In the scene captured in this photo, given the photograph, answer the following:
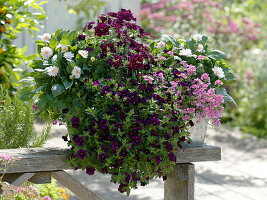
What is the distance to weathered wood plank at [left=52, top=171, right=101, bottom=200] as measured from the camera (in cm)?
283

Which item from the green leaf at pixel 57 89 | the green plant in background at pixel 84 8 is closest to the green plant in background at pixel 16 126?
the green leaf at pixel 57 89

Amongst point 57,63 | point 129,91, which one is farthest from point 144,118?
point 57,63

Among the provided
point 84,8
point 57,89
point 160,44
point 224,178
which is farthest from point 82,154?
point 84,8

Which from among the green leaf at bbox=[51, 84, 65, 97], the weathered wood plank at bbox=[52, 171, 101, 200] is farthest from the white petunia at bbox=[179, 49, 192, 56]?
the weathered wood plank at bbox=[52, 171, 101, 200]

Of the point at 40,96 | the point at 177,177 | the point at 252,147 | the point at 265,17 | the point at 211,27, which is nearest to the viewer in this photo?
the point at 40,96

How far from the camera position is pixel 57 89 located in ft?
7.91

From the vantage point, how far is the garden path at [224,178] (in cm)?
437

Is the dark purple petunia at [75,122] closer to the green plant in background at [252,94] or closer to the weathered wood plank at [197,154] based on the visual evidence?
the weathered wood plank at [197,154]

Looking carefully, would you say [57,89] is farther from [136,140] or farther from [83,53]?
[136,140]

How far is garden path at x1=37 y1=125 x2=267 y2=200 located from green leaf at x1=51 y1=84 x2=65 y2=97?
3.81 ft

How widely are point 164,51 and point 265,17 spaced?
9.95 m

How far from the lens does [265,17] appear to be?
12.1m

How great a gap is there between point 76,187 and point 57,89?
73cm

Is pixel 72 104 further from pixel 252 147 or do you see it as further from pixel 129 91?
pixel 252 147
